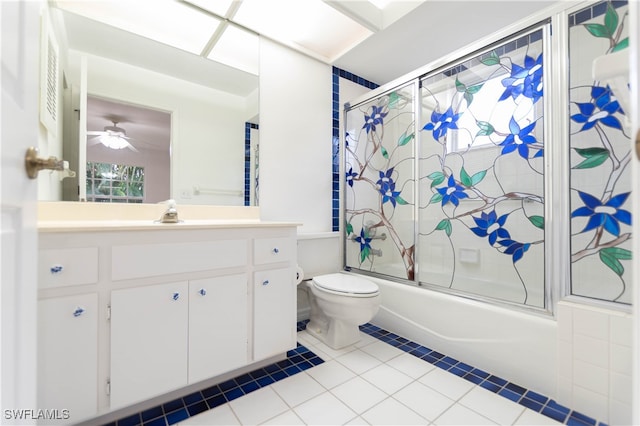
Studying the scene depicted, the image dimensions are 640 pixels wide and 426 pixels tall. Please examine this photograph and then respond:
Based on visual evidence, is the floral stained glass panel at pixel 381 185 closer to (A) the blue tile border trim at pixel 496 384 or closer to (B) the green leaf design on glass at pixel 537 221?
(A) the blue tile border trim at pixel 496 384

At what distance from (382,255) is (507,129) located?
1.24 m

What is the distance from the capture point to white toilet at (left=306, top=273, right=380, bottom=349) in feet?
5.41

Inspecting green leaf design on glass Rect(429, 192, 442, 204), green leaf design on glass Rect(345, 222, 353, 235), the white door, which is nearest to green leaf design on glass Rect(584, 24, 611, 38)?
green leaf design on glass Rect(429, 192, 442, 204)

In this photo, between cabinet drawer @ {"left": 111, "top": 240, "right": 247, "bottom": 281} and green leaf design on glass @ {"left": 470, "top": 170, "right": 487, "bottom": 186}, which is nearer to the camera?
cabinet drawer @ {"left": 111, "top": 240, "right": 247, "bottom": 281}

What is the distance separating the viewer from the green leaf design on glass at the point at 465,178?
177 centimetres

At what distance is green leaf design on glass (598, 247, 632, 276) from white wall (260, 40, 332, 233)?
1.71 metres

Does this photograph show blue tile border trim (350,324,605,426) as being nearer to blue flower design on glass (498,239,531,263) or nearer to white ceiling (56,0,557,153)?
blue flower design on glass (498,239,531,263)

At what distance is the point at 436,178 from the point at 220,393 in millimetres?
1842

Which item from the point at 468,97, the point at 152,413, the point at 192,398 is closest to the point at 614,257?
the point at 468,97

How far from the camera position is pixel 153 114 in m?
1.65

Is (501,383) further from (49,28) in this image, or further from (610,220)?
(49,28)

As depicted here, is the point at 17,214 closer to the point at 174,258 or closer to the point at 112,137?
the point at 174,258

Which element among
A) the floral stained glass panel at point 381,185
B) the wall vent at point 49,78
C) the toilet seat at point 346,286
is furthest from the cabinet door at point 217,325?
the floral stained glass panel at point 381,185

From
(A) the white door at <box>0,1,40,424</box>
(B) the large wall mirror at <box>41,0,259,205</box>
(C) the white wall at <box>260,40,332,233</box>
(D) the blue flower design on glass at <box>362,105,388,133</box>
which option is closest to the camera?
(A) the white door at <box>0,1,40,424</box>
